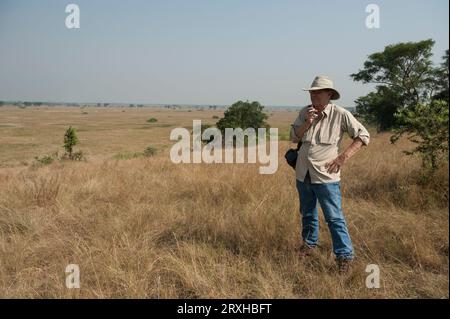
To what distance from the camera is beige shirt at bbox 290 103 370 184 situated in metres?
2.70

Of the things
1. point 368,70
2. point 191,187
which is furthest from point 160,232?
point 368,70

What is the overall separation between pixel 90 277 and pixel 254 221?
1671mm

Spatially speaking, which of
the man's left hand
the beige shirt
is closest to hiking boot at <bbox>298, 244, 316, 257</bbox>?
the beige shirt

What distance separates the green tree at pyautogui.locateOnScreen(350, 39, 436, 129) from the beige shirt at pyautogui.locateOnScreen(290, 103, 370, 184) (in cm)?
2213

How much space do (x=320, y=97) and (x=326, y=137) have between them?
34 cm

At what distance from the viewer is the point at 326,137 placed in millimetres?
2746

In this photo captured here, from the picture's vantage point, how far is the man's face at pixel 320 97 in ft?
8.96

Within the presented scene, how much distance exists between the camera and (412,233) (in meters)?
3.18

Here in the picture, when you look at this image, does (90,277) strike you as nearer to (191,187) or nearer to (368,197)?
(191,187)

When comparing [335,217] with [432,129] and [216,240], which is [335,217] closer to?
[216,240]

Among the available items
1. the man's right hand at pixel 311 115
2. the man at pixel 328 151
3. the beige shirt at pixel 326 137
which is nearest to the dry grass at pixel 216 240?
the man at pixel 328 151
